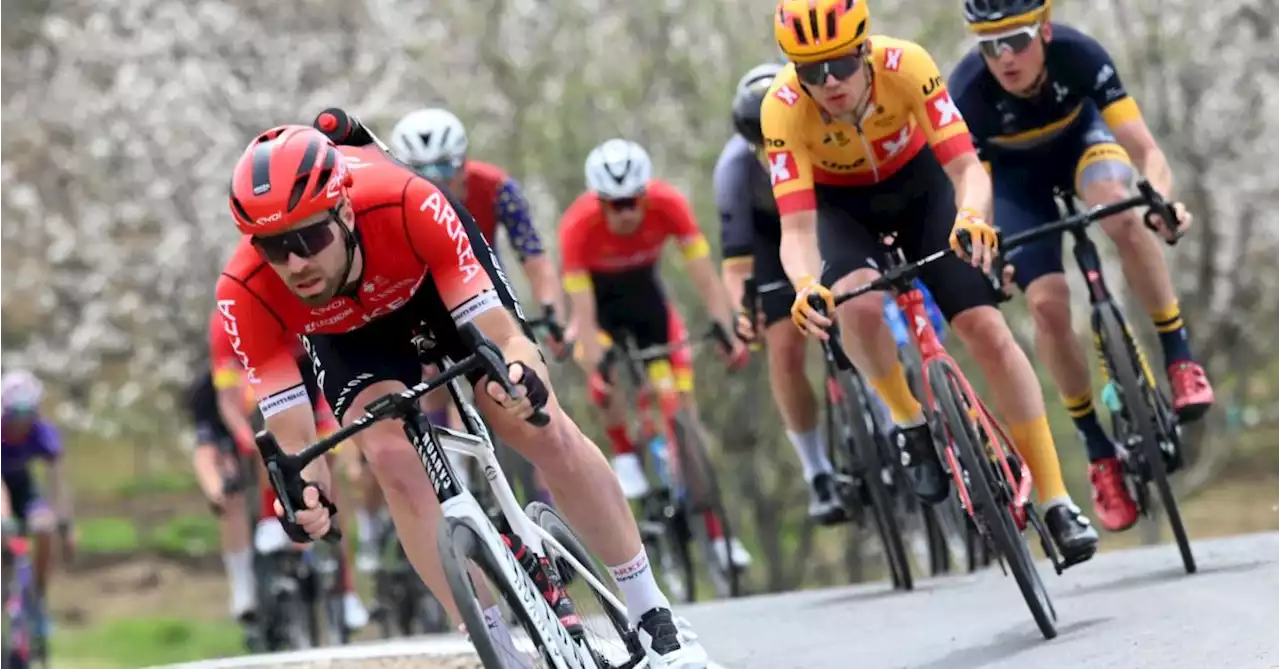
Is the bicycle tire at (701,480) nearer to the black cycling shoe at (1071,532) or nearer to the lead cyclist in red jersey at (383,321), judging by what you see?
the black cycling shoe at (1071,532)

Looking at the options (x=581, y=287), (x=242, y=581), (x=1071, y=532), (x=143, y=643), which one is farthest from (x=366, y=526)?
(x=143, y=643)

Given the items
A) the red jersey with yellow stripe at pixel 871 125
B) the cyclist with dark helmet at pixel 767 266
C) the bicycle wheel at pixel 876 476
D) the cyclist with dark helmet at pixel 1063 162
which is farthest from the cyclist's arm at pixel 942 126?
the cyclist with dark helmet at pixel 767 266

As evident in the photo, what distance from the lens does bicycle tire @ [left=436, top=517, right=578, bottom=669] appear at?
546cm

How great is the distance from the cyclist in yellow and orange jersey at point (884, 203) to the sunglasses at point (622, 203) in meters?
3.73

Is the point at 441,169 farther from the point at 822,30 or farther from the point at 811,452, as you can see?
the point at 822,30

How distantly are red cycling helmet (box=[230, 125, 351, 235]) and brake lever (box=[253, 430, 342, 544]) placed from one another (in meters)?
0.61

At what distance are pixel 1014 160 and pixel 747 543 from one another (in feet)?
58.8

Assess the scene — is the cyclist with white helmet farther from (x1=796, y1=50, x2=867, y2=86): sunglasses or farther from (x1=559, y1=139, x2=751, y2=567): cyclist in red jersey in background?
(x1=796, y1=50, x2=867, y2=86): sunglasses

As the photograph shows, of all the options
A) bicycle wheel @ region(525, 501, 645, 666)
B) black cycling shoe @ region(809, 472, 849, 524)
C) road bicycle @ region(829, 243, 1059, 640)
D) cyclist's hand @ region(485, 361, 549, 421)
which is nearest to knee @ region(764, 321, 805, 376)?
black cycling shoe @ region(809, 472, 849, 524)

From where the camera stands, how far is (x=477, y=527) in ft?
18.9

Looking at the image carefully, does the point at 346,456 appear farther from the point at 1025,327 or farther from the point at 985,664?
the point at 1025,327

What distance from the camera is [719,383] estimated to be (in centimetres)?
2380

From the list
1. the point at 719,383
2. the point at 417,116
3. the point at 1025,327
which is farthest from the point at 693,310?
the point at 417,116

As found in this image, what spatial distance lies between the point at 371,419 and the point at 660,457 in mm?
7654
